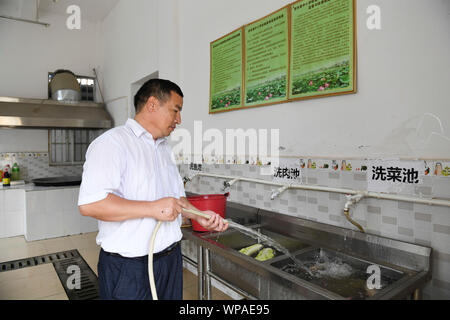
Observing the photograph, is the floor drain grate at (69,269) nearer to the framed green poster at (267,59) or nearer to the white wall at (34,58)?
the framed green poster at (267,59)

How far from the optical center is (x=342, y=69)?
167cm

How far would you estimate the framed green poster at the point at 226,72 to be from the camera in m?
2.43

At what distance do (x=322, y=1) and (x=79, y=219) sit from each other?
4.22 meters

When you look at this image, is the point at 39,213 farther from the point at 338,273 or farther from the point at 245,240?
the point at 338,273

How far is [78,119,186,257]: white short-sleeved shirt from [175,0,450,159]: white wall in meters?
0.96

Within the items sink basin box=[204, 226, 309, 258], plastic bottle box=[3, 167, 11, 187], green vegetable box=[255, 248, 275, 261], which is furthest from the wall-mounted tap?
plastic bottle box=[3, 167, 11, 187]

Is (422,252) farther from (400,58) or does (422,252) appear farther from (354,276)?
(400,58)

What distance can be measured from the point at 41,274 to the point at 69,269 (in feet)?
0.82

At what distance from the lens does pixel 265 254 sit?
1.70 metres

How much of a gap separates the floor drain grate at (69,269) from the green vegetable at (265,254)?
1.64 meters

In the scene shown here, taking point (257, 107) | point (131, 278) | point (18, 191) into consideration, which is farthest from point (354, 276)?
point (18, 191)

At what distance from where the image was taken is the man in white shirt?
116 cm

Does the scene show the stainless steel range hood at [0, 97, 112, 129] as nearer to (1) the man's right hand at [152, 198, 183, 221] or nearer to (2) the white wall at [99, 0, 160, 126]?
(2) the white wall at [99, 0, 160, 126]

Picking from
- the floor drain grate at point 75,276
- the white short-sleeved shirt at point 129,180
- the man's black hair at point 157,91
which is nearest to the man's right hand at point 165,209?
the white short-sleeved shirt at point 129,180
